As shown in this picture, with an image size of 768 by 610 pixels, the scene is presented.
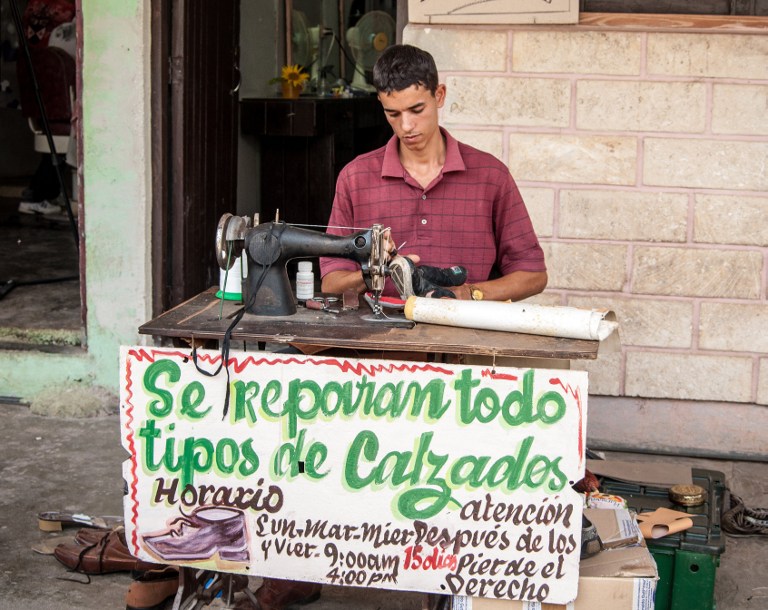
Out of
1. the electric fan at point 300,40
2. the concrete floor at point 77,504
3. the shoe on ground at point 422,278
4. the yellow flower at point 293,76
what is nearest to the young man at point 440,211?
the shoe on ground at point 422,278

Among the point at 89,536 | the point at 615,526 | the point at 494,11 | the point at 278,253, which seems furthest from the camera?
the point at 494,11

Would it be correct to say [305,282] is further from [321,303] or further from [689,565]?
[689,565]

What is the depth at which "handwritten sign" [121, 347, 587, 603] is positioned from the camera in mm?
2930

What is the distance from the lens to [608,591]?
9.93ft

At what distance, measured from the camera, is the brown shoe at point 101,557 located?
3688 millimetres

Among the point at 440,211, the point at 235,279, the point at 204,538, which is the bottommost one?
the point at 204,538

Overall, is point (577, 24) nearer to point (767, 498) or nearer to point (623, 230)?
point (623, 230)

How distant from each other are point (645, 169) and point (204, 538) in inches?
101

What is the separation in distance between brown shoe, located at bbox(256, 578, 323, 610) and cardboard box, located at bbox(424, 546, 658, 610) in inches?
23.7

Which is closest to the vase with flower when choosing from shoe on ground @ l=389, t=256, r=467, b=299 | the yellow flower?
the yellow flower

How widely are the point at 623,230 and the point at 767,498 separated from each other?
125 centimetres

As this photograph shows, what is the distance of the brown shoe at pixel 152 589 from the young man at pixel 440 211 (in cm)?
43

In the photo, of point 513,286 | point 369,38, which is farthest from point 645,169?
point 369,38

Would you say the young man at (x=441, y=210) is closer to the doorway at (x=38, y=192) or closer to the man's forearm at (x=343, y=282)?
the man's forearm at (x=343, y=282)
